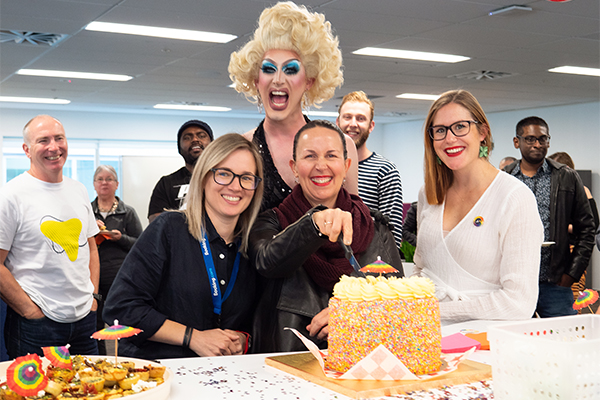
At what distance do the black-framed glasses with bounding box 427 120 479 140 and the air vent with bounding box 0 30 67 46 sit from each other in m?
5.24

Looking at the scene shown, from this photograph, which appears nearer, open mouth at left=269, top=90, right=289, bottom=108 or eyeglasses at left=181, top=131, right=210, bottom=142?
open mouth at left=269, top=90, right=289, bottom=108

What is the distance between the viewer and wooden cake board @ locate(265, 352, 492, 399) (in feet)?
4.22

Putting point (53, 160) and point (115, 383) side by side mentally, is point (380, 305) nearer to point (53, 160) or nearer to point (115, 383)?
point (115, 383)

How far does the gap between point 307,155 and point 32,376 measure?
3.42ft

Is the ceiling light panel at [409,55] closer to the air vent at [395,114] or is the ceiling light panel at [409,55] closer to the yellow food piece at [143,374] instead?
the air vent at [395,114]

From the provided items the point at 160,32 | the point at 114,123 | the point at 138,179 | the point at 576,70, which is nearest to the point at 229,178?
the point at 160,32

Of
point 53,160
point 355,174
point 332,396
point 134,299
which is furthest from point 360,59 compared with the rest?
point 332,396

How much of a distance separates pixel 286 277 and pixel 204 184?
1.33 feet

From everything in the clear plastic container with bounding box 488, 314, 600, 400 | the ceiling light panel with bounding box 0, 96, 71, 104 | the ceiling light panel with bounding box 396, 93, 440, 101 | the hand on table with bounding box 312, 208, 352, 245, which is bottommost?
the clear plastic container with bounding box 488, 314, 600, 400

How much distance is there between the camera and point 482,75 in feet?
28.7

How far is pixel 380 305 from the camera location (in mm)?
1421

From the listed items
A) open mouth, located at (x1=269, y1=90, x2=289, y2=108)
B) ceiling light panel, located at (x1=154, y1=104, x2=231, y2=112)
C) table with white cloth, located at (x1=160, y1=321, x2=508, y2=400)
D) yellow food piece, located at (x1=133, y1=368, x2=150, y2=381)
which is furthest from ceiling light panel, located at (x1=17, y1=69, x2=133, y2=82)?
yellow food piece, located at (x1=133, y1=368, x2=150, y2=381)

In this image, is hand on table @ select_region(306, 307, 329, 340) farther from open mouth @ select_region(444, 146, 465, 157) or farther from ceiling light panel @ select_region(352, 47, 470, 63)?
ceiling light panel @ select_region(352, 47, 470, 63)

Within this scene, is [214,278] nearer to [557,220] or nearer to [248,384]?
[248,384]
